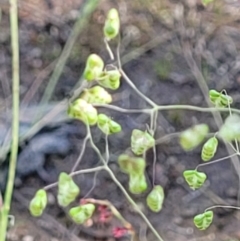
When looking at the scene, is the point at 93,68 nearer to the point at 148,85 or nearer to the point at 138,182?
the point at 138,182

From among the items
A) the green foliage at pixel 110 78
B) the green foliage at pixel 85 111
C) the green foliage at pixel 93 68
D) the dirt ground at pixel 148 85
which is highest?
the green foliage at pixel 93 68

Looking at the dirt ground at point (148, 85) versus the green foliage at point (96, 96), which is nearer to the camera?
the green foliage at point (96, 96)

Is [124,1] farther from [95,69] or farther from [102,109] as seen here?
[95,69]

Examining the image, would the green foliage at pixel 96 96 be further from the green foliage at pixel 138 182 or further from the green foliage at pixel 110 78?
the green foliage at pixel 138 182

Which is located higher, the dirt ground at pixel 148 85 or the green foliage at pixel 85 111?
the green foliage at pixel 85 111

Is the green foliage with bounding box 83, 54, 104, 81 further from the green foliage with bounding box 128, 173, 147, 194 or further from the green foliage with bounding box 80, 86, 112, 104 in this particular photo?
the green foliage with bounding box 128, 173, 147, 194

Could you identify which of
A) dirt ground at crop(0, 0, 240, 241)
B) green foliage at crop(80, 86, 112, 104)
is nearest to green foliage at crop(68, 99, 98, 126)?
green foliage at crop(80, 86, 112, 104)

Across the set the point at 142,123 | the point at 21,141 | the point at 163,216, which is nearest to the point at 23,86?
the point at 21,141

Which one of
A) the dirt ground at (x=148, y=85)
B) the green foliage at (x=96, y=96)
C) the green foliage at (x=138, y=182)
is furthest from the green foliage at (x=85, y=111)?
the dirt ground at (x=148, y=85)
